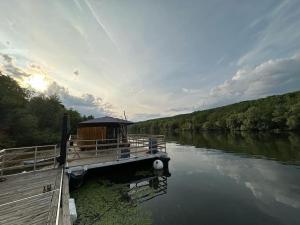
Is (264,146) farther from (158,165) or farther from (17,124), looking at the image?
(17,124)

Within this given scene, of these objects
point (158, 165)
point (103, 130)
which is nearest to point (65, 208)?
point (158, 165)

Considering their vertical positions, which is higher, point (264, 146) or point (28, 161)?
point (28, 161)

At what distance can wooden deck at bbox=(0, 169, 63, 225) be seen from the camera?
212 inches

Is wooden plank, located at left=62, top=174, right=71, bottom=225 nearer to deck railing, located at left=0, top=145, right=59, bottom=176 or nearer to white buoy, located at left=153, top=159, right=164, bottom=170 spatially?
deck railing, located at left=0, top=145, right=59, bottom=176

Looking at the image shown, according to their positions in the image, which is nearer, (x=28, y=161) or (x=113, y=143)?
(x=28, y=161)

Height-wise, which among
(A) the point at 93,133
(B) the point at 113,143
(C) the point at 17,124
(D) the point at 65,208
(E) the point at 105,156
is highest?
(C) the point at 17,124

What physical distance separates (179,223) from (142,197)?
3.13 metres

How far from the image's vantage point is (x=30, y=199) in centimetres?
675

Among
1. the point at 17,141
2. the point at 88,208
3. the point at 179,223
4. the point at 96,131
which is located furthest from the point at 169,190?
the point at 17,141

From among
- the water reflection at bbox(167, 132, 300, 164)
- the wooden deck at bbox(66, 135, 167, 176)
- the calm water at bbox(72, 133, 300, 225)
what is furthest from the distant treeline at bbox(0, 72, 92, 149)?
the water reflection at bbox(167, 132, 300, 164)

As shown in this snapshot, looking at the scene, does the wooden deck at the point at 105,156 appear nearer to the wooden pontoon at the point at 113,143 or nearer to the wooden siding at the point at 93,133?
the wooden pontoon at the point at 113,143

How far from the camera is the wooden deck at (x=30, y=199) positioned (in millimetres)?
5375

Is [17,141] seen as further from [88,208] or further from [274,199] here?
[274,199]

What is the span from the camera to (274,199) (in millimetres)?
9312
